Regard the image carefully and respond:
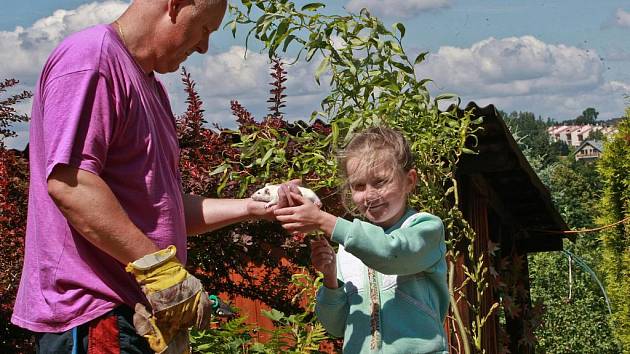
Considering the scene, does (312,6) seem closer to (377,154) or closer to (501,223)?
(377,154)

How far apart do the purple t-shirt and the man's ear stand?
0.14 metres

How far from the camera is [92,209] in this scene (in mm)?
2154

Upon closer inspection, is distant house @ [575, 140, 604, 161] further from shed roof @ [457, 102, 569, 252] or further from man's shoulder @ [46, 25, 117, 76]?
man's shoulder @ [46, 25, 117, 76]

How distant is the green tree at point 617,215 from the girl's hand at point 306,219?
9.53 metres

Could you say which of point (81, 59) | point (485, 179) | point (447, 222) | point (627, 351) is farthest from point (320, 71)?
point (627, 351)

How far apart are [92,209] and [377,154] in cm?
89

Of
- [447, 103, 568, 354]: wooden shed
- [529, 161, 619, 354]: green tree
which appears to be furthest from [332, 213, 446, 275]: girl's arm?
[529, 161, 619, 354]: green tree

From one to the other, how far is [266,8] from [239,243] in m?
1.86

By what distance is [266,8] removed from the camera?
3.56m

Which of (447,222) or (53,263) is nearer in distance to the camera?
(53,263)

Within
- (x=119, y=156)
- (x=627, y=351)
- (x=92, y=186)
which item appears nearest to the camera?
(x=92, y=186)

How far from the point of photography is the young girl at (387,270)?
2.66m

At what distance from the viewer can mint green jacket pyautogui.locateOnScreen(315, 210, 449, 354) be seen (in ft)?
8.46

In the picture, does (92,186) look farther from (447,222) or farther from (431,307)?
(447,222)
